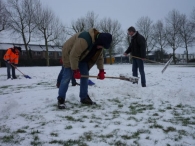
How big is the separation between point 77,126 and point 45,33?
37339mm

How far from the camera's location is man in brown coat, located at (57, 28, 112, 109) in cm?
388

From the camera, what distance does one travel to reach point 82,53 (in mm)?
4043

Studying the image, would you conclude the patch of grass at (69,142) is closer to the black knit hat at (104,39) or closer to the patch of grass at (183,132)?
the patch of grass at (183,132)

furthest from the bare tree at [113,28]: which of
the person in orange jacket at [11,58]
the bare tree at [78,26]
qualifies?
the person in orange jacket at [11,58]

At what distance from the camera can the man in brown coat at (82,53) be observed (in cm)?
388

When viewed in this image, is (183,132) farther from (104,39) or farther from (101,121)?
(104,39)

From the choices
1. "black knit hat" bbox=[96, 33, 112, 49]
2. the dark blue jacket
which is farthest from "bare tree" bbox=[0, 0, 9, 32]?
"black knit hat" bbox=[96, 33, 112, 49]

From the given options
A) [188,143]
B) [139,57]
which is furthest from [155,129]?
[139,57]

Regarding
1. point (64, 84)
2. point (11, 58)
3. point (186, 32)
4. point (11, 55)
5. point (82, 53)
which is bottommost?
point (64, 84)

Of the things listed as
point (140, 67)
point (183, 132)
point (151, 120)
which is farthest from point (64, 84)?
point (140, 67)

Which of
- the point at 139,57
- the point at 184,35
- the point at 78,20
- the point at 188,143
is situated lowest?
the point at 188,143

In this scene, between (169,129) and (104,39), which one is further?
(104,39)

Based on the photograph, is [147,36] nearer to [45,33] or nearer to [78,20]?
[78,20]

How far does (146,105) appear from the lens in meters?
4.38
